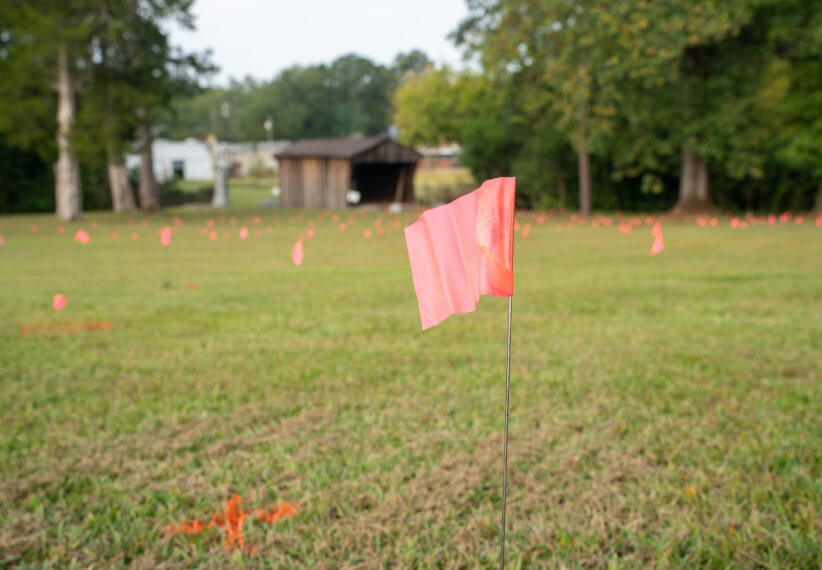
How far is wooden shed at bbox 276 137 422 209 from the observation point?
110 feet

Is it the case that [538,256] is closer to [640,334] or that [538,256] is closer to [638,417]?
[640,334]

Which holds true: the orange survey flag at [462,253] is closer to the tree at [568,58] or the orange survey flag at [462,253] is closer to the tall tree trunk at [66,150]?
the tree at [568,58]

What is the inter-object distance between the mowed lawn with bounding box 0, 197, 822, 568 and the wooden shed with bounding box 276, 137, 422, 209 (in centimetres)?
2674

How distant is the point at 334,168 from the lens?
33844 mm

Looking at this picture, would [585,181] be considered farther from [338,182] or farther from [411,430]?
[411,430]

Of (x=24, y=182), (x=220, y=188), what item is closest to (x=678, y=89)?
(x=220, y=188)

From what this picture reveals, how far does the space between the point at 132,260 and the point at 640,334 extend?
881 centimetres

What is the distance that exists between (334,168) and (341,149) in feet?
3.55

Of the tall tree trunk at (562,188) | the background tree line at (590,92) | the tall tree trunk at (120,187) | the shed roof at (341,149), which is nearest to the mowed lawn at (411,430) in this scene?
the background tree line at (590,92)

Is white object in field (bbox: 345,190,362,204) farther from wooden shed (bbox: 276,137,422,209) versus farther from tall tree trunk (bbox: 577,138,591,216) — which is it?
tall tree trunk (bbox: 577,138,591,216)

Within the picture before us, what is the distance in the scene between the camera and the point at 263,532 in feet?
7.86

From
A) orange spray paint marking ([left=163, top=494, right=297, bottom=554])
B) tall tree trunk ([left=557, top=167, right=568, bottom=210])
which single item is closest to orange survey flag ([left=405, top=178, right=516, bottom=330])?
orange spray paint marking ([left=163, top=494, right=297, bottom=554])

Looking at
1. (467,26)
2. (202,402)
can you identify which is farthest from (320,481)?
(467,26)

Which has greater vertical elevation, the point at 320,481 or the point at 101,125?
the point at 101,125
